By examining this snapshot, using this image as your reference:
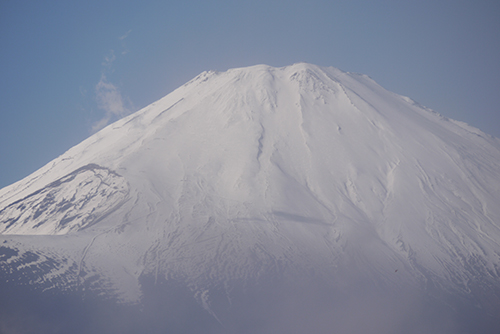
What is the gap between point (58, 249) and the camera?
2106 centimetres

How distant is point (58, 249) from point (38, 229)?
3663 millimetres

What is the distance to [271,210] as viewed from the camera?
2498 cm

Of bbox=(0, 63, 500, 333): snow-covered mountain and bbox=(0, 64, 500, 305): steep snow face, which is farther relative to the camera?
bbox=(0, 64, 500, 305): steep snow face

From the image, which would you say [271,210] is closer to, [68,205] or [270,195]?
[270,195]

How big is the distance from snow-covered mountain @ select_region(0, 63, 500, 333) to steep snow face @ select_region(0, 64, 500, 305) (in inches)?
4.1

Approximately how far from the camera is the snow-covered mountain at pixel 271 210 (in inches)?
765

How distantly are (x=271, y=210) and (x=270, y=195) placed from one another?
136 cm

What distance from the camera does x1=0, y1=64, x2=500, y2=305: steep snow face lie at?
2158cm

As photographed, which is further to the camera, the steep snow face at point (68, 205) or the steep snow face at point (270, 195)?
the steep snow face at point (68, 205)

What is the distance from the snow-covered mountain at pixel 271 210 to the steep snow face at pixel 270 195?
10 cm

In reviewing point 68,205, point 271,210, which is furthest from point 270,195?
point 68,205

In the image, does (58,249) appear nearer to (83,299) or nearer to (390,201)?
(83,299)

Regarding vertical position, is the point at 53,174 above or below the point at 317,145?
below

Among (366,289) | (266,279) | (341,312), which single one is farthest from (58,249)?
(366,289)
